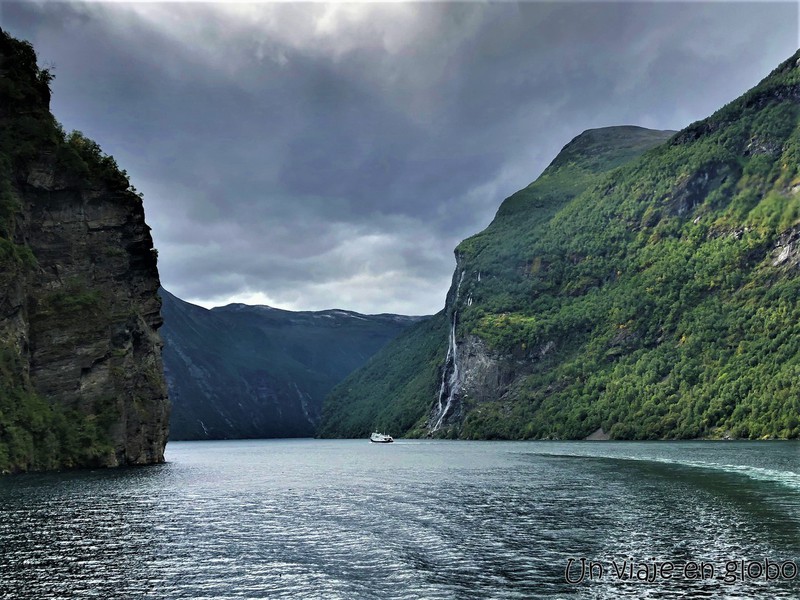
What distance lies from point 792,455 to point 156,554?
10524 cm

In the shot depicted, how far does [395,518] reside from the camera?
166 feet

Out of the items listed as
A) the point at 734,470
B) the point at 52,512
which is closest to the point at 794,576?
the point at 52,512

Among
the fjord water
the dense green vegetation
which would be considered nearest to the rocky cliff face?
the dense green vegetation

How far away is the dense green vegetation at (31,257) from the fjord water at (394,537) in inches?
512

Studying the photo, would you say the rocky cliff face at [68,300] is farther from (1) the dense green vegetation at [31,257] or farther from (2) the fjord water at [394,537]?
(2) the fjord water at [394,537]

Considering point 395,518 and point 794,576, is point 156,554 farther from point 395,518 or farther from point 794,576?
point 794,576

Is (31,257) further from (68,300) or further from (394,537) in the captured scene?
(394,537)

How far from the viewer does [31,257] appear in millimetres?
100125

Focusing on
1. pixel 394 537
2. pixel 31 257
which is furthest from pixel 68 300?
pixel 394 537

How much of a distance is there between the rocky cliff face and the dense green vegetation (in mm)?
170

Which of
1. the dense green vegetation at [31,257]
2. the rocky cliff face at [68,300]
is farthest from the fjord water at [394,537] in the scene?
the rocky cliff face at [68,300]

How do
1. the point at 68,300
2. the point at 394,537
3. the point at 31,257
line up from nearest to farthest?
the point at 394,537 → the point at 31,257 → the point at 68,300

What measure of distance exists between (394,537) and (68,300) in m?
79.8

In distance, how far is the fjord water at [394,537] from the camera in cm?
3097
